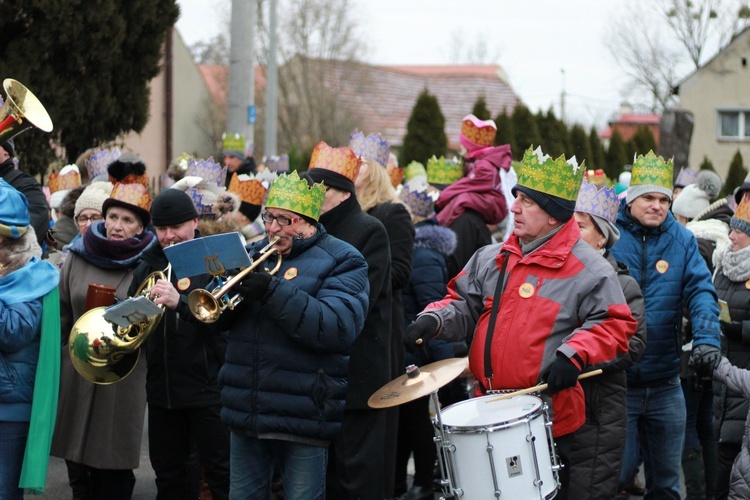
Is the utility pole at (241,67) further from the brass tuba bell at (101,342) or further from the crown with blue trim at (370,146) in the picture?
the brass tuba bell at (101,342)

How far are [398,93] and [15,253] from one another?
41.6 meters

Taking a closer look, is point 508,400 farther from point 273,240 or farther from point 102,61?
point 102,61

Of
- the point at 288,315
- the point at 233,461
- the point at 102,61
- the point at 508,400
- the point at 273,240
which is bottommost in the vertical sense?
the point at 233,461

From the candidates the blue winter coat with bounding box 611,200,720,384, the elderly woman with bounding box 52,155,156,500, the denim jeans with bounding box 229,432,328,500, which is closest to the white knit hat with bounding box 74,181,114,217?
the elderly woman with bounding box 52,155,156,500

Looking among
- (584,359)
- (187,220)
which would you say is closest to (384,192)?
(187,220)

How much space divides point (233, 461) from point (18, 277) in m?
1.36

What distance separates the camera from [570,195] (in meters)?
4.98

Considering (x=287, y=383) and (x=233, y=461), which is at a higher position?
(x=287, y=383)

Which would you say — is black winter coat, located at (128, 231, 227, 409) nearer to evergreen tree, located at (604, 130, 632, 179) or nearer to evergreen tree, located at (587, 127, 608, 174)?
evergreen tree, located at (587, 127, 608, 174)

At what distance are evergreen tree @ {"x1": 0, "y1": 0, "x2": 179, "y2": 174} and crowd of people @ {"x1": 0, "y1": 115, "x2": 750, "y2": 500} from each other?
3.37 m

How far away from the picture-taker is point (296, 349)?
5.06 m

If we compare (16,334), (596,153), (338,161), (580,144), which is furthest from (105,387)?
(596,153)

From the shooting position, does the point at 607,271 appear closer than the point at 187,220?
Yes

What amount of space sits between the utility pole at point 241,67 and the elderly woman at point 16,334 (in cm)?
823
